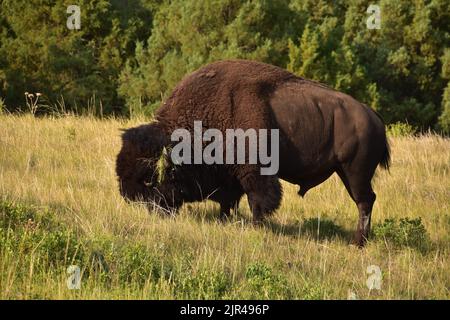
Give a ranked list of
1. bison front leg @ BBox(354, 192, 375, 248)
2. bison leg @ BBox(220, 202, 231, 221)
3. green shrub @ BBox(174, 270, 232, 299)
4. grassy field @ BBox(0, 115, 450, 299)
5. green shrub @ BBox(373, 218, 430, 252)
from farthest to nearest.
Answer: bison leg @ BBox(220, 202, 231, 221) → bison front leg @ BBox(354, 192, 375, 248) → green shrub @ BBox(373, 218, 430, 252) → grassy field @ BBox(0, 115, 450, 299) → green shrub @ BBox(174, 270, 232, 299)

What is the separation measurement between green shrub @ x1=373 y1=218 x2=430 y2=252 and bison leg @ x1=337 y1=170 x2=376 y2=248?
0.47 ft

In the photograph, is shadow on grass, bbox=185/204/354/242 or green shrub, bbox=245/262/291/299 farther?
shadow on grass, bbox=185/204/354/242

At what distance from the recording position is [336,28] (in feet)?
97.0

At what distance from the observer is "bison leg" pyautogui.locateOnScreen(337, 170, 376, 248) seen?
26.4 feet

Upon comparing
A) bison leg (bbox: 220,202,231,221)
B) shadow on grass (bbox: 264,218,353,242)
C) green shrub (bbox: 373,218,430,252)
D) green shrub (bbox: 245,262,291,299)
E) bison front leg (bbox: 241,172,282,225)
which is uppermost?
green shrub (bbox: 245,262,291,299)

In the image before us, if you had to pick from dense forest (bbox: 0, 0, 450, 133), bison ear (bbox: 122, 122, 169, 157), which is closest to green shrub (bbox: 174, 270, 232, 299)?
bison ear (bbox: 122, 122, 169, 157)

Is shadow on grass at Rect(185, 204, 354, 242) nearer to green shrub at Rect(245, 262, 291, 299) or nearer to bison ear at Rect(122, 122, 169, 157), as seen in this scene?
bison ear at Rect(122, 122, 169, 157)

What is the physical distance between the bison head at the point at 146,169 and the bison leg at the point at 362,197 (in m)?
1.97

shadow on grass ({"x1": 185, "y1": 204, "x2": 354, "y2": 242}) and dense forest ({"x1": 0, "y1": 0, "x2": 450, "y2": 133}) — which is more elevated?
shadow on grass ({"x1": 185, "y1": 204, "x2": 354, "y2": 242})

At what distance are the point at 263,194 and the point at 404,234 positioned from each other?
160 cm

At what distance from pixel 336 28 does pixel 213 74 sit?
73.7 feet

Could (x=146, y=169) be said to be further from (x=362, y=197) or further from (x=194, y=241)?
(x=362, y=197)

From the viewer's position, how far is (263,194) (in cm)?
784

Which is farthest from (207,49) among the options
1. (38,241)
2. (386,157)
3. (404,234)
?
(38,241)
